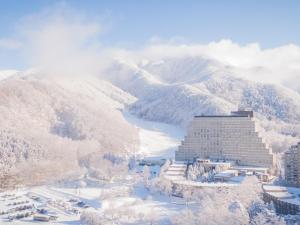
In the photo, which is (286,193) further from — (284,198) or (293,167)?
(293,167)

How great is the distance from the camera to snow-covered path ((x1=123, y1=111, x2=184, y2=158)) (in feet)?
408

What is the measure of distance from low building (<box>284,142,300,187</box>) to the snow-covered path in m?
40.2

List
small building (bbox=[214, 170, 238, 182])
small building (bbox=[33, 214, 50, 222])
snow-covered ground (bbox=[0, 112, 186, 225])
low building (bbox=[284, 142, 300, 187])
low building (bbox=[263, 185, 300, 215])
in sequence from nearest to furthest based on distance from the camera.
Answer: low building (bbox=[263, 185, 300, 215]), small building (bbox=[33, 214, 50, 222]), snow-covered ground (bbox=[0, 112, 186, 225]), low building (bbox=[284, 142, 300, 187]), small building (bbox=[214, 170, 238, 182])

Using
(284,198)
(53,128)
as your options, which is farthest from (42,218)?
(53,128)

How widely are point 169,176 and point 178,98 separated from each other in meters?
103

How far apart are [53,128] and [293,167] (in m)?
77.9

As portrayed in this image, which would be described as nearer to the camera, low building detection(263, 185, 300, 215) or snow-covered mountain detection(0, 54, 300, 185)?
low building detection(263, 185, 300, 215)

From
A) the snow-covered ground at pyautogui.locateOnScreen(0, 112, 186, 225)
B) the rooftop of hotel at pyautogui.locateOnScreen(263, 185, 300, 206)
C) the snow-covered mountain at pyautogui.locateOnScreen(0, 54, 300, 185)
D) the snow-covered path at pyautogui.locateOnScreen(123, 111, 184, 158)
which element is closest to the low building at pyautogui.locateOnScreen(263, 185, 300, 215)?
the rooftop of hotel at pyautogui.locateOnScreen(263, 185, 300, 206)

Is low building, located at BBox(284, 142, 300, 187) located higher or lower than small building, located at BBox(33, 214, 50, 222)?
higher

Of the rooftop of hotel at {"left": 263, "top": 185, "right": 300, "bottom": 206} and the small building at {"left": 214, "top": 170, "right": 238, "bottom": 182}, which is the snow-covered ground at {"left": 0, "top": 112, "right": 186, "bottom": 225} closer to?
the small building at {"left": 214, "top": 170, "right": 238, "bottom": 182}

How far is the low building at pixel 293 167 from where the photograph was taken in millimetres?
73438

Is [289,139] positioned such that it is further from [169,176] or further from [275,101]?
[275,101]

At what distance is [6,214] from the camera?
68.8 meters

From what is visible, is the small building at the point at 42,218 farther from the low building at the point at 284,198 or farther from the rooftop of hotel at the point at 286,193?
the rooftop of hotel at the point at 286,193
